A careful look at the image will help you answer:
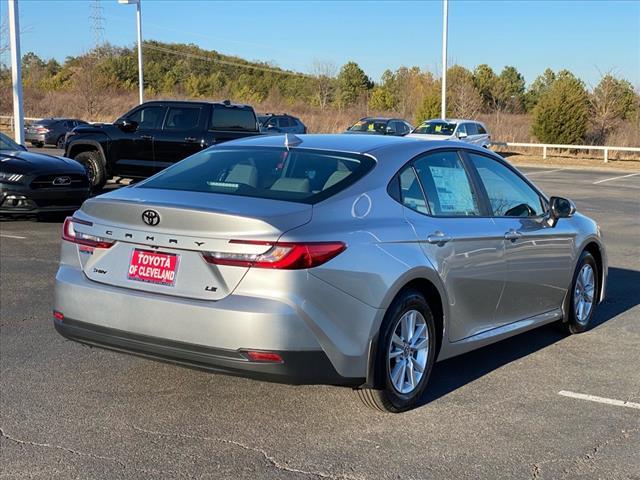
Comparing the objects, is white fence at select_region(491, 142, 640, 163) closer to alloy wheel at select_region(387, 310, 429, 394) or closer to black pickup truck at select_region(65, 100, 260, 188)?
black pickup truck at select_region(65, 100, 260, 188)

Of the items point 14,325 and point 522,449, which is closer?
point 522,449

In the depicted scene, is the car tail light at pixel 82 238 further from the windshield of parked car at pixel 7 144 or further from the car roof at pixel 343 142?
the windshield of parked car at pixel 7 144

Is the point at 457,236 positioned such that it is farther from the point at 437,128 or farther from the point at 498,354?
the point at 437,128

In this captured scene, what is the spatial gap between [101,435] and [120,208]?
1.25 m

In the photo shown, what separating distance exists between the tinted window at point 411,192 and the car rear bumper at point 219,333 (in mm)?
1012

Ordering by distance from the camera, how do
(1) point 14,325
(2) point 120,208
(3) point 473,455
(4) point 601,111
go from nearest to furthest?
1. (3) point 473,455
2. (2) point 120,208
3. (1) point 14,325
4. (4) point 601,111

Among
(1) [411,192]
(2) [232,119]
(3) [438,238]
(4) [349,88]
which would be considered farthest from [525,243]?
(4) [349,88]

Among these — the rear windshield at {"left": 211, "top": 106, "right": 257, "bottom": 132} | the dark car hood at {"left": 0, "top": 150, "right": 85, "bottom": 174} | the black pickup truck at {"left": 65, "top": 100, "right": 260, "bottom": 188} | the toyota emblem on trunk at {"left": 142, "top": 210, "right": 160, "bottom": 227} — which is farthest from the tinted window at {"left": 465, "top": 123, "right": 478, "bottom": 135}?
the toyota emblem on trunk at {"left": 142, "top": 210, "right": 160, "bottom": 227}

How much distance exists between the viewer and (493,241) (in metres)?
5.43

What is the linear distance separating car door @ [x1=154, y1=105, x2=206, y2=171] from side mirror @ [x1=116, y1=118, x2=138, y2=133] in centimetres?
45

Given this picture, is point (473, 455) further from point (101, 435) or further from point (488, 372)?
point (101, 435)

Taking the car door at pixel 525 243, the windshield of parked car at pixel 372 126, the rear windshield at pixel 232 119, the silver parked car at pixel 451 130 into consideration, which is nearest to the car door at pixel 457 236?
the car door at pixel 525 243

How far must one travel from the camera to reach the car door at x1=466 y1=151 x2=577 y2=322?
5.66 metres

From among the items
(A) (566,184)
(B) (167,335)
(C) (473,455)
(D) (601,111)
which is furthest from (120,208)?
(D) (601,111)
